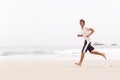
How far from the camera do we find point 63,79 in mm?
7711

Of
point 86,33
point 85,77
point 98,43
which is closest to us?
point 85,77

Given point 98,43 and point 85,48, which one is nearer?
point 85,48

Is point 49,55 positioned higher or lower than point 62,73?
lower

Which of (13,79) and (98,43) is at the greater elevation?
(13,79)

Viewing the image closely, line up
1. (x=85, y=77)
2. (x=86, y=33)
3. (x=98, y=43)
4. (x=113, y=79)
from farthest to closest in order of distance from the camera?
(x=98, y=43), (x=86, y=33), (x=85, y=77), (x=113, y=79)

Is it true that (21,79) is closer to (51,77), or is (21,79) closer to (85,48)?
(51,77)

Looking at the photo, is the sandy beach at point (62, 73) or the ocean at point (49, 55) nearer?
the sandy beach at point (62, 73)

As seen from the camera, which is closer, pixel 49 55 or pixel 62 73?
pixel 62 73

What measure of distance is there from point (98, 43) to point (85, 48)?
102 ft

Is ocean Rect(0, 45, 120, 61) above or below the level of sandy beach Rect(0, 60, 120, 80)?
below

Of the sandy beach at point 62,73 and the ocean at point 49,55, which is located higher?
the sandy beach at point 62,73

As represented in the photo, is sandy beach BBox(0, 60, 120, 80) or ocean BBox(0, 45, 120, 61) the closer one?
sandy beach BBox(0, 60, 120, 80)

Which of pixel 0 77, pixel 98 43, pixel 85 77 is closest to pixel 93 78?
pixel 85 77

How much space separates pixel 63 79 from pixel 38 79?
0.51m
